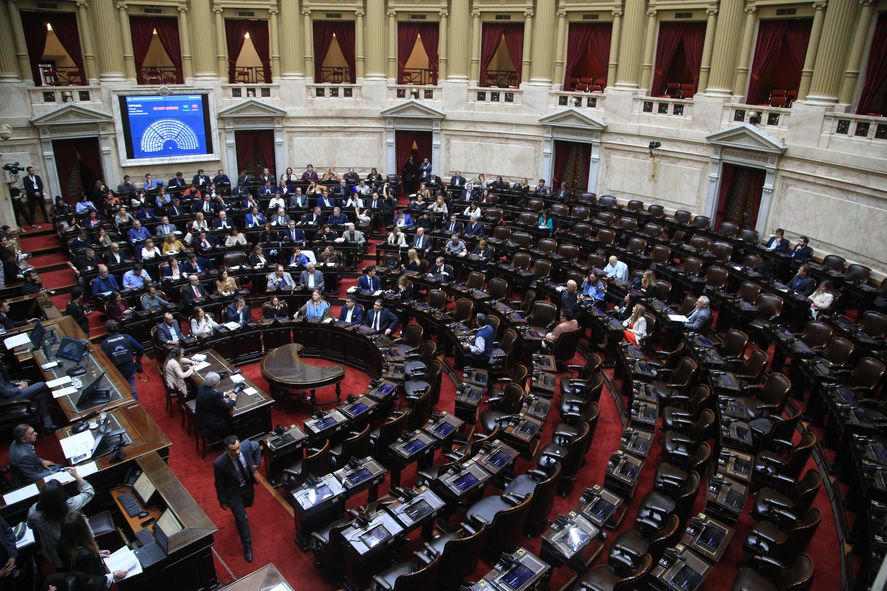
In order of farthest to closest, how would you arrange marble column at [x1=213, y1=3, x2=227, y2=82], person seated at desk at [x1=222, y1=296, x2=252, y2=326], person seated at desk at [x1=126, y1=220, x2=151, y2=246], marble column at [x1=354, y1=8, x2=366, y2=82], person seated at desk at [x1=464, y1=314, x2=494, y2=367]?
1. marble column at [x1=354, y1=8, x2=366, y2=82]
2. marble column at [x1=213, y1=3, x2=227, y2=82]
3. person seated at desk at [x1=126, y1=220, x2=151, y2=246]
4. person seated at desk at [x1=222, y1=296, x2=252, y2=326]
5. person seated at desk at [x1=464, y1=314, x2=494, y2=367]

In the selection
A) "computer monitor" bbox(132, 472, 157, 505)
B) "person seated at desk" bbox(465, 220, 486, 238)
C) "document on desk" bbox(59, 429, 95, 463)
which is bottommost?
"computer monitor" bbox(132, 472, 157, 505)

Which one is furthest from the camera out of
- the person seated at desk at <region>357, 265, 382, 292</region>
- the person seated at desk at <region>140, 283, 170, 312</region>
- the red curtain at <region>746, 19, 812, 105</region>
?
the red curtain at <region>746, 19, 812, 105</region>

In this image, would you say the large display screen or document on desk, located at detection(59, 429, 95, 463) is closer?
document on desk, located at detection(59, 429, 95, 463)

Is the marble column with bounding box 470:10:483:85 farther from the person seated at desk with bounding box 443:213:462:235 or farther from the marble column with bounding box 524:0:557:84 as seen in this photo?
the person seated at desk with bounding box 443:213:462:235

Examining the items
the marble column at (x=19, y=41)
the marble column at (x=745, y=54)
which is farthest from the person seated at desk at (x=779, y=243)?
the marble column at (x=19, y=41)

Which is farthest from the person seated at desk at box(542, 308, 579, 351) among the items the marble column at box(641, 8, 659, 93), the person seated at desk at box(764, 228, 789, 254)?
the marble column at box(641, 8, 659, 93)

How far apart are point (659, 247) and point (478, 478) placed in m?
10.8

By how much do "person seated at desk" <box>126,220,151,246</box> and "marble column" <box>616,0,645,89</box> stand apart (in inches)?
662

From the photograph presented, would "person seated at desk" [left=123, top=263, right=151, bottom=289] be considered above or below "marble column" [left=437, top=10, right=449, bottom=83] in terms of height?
below

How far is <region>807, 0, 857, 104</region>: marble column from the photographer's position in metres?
17.0

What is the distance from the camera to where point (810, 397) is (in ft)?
38.4

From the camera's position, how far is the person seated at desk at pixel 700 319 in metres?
13.3

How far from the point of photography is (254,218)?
20.0 m

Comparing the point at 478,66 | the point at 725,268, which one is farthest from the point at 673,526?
the point at 478,66
